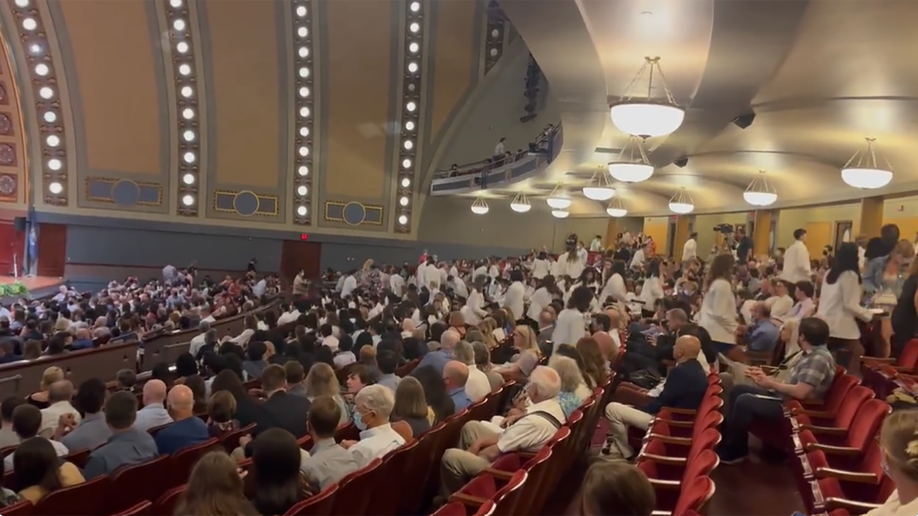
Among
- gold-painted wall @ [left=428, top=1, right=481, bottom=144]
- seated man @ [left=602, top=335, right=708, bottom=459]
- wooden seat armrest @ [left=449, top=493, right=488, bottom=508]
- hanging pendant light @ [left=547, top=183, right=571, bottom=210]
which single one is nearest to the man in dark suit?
wooden seat armrest @ [left=449, top=493, right=488, bottom=508]

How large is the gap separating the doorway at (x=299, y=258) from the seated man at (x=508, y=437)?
65.5 ft

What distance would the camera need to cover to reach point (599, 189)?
14.6 metres

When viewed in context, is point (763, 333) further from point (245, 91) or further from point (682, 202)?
point (245, 91)

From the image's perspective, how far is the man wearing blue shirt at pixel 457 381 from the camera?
17.4 ft

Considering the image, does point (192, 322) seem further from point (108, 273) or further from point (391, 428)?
point (108, 273)

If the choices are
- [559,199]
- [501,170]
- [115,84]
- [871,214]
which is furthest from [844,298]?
[115,84]

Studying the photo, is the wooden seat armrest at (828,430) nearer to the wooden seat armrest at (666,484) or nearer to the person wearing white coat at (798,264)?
the wooden seat armrest at (666,484)

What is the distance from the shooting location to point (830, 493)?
3361mm

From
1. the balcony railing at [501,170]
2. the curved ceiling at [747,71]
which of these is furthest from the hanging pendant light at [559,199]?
the curved ceiling at [747,71]

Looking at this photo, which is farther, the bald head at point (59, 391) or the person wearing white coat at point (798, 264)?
the person wearing white coat at point (798, 264)

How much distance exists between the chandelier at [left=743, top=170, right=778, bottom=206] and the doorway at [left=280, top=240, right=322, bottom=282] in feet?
44.6

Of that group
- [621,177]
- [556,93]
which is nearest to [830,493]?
[556,93]

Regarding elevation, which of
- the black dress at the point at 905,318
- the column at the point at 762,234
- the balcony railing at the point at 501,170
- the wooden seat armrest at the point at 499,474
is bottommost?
the wooden seat armrest at the point at 499,474

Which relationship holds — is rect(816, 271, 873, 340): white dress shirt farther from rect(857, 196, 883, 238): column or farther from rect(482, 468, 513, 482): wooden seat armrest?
rect(857, 196, 883, 238): column
